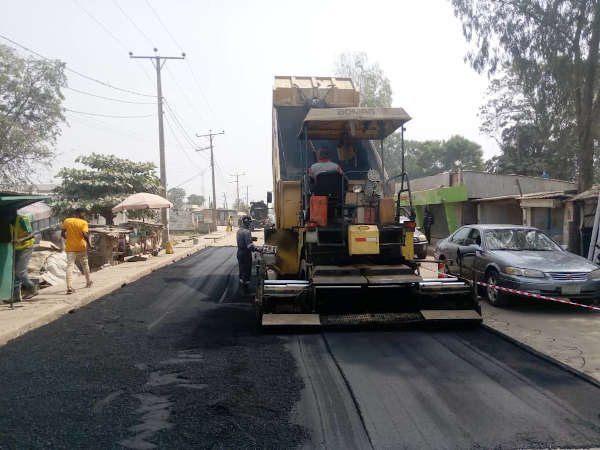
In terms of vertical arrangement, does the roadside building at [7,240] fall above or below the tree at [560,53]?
below

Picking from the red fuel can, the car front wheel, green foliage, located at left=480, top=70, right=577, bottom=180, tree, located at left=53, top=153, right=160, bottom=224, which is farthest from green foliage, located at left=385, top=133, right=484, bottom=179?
the red fuel can

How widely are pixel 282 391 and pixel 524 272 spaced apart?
536 centimetres

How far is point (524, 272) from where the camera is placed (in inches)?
303

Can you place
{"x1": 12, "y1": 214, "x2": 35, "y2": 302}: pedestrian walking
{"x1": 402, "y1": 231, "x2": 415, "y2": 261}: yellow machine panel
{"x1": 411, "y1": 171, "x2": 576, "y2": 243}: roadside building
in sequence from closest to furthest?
{"x1": 402, "y1": 231, "x2": 415, "y2": 261}: yellow machine panel < {"x1": 12, "y1": 214, "x2": 35, "y2": 302}: pedestrian walking < {"x1": 411, "y1": 171, "x2": 576, "y2": 243}: roadside building

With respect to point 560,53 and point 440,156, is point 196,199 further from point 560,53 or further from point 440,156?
point 560,53

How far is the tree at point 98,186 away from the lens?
22281 mm

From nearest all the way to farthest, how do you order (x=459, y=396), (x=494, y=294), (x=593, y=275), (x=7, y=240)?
1. (x=459, y=396)
2. (x=593, y=275)
3. (x=7, y=240)
4. (x=494, y=294)

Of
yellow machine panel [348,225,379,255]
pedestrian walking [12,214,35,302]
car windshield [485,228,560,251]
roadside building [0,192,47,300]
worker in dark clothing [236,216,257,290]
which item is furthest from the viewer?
worker in dark clothing [236,216,257,290]

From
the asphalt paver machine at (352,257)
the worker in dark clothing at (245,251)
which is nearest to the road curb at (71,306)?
the worker in dark clothing at (245,251)

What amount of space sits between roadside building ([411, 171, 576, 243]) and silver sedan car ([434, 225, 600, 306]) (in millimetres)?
4459

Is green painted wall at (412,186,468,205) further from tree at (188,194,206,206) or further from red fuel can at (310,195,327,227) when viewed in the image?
tree at (188,194,206,206)

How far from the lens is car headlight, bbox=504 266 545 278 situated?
760 cm

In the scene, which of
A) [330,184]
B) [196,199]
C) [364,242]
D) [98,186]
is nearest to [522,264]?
[364,242]

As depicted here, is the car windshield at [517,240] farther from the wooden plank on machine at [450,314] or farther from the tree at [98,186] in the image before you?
the tree at [98,186]
